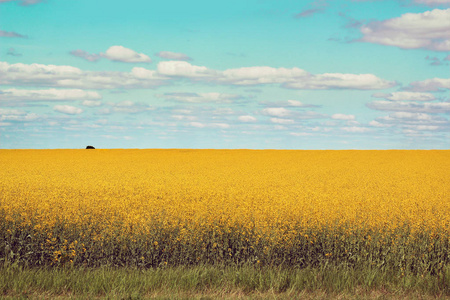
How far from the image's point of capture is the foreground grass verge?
23.8 feet

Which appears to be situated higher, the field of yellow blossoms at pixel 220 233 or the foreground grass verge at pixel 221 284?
the field of yellow blossoms at pixel 220 233

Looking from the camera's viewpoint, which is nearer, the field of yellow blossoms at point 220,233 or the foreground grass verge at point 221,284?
the foreground grass verge at point 221,284

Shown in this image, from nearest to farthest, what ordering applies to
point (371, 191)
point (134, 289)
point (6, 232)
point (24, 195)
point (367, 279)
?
point (134, 289)
point (367, 279)
point (6, 232)
point (24, 195)
point (371, 191)

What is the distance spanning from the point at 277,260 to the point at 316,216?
1.87m

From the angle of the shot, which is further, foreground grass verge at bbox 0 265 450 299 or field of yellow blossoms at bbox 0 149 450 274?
field of yellow blossoms at bbox 0 149 450 274

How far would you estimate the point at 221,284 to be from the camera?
7.64 metres

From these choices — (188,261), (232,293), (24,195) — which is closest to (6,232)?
(24,195)

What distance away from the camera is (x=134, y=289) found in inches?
285

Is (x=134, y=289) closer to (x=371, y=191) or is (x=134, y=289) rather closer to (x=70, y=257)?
(x=70, y=257)

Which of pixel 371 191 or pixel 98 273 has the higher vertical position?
pixel 371 191

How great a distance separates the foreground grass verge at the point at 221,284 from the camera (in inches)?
286

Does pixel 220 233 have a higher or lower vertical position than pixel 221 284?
higher

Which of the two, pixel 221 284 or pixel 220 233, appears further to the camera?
pixel 220 233

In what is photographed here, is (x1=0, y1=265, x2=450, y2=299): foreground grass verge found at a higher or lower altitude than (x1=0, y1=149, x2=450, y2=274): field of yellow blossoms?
lower
